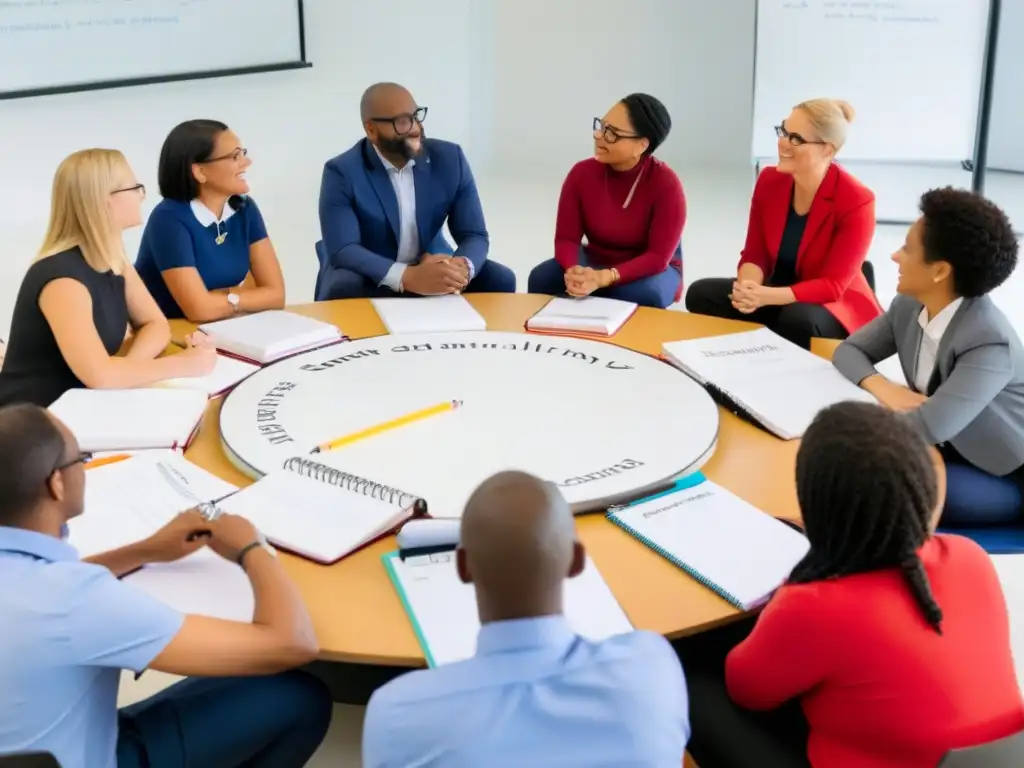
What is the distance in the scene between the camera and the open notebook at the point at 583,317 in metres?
2.97

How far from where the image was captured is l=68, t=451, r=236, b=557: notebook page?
74.8 inches

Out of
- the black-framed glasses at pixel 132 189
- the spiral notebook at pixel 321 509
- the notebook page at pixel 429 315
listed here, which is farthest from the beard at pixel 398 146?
the spiral notebook at pixel 321 509

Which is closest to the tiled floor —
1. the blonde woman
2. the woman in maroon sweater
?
the woman in maroon sweater

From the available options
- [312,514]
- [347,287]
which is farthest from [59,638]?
[347,287]

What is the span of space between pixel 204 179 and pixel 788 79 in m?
4.01

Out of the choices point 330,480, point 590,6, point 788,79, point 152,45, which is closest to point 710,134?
point 590,6

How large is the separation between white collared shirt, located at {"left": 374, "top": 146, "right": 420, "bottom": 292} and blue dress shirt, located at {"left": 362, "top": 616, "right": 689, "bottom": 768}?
264 centimetres

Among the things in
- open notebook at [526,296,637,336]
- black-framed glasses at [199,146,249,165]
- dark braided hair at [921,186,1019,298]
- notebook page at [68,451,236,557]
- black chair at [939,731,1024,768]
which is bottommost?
black chair at [939,731,1024,768]

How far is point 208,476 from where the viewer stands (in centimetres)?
209

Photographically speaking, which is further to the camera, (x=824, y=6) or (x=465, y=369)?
(x=824, y=6)

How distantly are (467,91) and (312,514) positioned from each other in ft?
20.5

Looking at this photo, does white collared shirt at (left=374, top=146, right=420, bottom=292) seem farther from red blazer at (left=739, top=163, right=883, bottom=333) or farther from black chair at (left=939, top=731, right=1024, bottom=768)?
black chair at (left=939, top=731, right=1024, bottom=768)

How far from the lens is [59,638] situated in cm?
143

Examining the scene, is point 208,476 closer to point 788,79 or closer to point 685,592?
point 685,592
